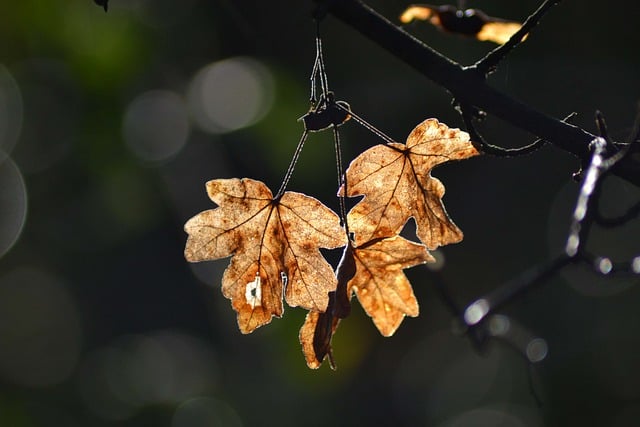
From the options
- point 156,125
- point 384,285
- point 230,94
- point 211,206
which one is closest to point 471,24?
point 384,285

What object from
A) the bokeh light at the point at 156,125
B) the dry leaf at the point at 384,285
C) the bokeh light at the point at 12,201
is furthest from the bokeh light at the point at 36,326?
the dry leaf at the point at 384,285

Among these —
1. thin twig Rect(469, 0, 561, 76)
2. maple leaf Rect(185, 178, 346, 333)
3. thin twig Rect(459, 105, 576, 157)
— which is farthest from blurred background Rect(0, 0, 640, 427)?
thin twig Rect(469, 0, 561, 76)

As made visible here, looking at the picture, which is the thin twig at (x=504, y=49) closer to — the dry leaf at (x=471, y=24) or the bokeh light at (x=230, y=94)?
the dry leaf at (x=471, y=24)

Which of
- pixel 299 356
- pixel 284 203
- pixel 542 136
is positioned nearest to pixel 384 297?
pixel 284 203

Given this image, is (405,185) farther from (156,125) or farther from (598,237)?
(598,237)

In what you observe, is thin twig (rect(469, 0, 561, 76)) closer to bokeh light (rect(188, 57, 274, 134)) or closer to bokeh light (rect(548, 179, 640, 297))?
bokeh light (rect(188, 57, 274, 134))

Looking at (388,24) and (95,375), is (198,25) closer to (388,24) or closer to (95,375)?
(95,375)
